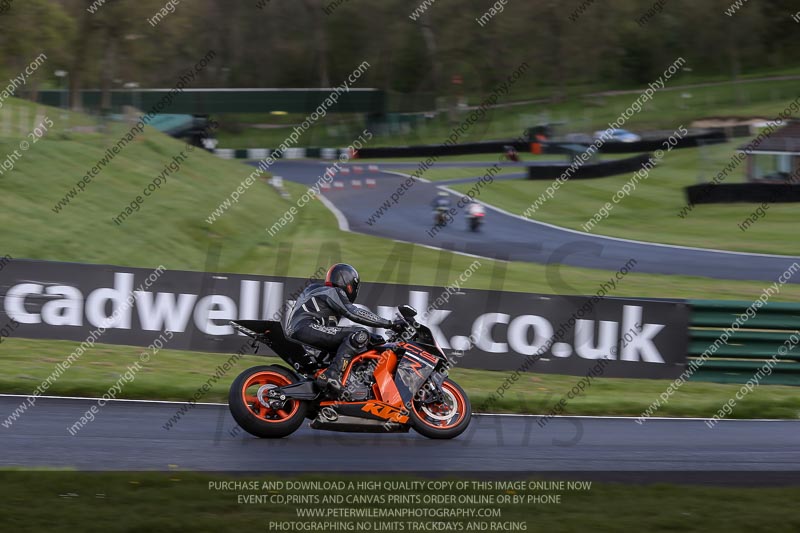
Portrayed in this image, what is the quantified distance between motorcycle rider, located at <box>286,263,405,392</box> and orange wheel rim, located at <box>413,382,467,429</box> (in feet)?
2.68

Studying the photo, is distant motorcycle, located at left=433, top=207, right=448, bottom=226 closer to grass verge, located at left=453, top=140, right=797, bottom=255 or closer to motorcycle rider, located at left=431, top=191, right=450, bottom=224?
motorcycle rider, located at left=431, top=191, right=450, bottom=224

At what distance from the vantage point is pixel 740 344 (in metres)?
13.2

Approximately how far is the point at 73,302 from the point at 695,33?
216 feet

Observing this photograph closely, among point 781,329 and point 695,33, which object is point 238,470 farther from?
point 695,33

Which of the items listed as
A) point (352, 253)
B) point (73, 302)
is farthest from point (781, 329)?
point (352, 253)

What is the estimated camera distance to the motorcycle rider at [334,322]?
8977 mm

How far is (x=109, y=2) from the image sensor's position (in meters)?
38.0

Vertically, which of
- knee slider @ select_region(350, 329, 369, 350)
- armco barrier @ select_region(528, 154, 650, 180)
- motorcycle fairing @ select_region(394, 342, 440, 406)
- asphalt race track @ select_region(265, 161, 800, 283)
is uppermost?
A: armco barrier @ select_region(528, 154, 650, 180)

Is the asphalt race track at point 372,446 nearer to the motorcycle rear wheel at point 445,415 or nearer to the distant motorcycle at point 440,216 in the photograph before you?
the motorcycle rear wheel at point 445,415

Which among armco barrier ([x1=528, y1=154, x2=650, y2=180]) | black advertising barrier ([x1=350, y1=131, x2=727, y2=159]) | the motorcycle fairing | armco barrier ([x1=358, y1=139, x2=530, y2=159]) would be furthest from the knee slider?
armco barrier ([x1=358, y1=139, x2=530, y2=159])

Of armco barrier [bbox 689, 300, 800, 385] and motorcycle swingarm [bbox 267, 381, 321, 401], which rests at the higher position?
armco barrier [bbox 689, 300, 800, 385]

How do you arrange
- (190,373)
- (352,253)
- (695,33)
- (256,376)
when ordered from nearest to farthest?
(256,376), (190,373), (352,253), (695,33)

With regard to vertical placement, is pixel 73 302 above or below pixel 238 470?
above

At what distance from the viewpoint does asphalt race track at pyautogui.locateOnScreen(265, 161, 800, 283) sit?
24.2 meters
